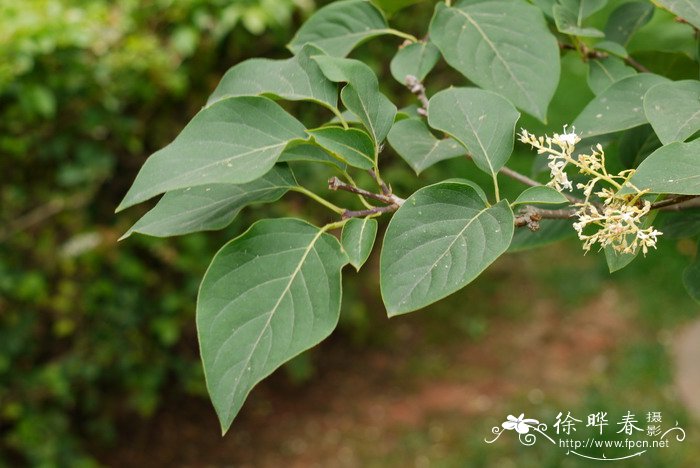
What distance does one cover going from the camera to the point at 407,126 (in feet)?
2.92

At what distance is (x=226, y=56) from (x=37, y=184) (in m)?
0.79

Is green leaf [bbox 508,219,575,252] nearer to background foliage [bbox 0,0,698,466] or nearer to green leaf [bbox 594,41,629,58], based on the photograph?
green leaf [bbox 594,41,629,58]

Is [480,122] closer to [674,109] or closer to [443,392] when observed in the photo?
[674,109]

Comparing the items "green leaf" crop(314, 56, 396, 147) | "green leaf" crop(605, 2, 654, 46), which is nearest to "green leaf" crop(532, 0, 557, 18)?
"green leaf" crop(605, 2, 654, 46)

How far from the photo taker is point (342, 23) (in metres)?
1.02

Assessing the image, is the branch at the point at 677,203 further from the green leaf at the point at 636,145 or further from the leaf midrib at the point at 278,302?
the leaf midrib at the point at 278,302

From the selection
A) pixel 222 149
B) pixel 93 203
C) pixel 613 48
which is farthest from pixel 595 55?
pixel 93 203

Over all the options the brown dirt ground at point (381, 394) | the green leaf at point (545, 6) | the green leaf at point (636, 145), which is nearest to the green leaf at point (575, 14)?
the green leaf at point (545, 6)

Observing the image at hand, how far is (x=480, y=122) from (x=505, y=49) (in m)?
0.14

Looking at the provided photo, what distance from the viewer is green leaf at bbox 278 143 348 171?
2.52 ft

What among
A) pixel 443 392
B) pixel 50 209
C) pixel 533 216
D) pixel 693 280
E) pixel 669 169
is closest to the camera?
pixel 669 169

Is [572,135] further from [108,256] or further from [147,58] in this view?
[108,256]

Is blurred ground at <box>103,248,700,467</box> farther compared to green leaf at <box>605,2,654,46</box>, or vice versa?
blurred ground at <box>103,248,700,467</box>

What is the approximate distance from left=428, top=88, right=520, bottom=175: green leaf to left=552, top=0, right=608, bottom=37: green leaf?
5.5 inches
